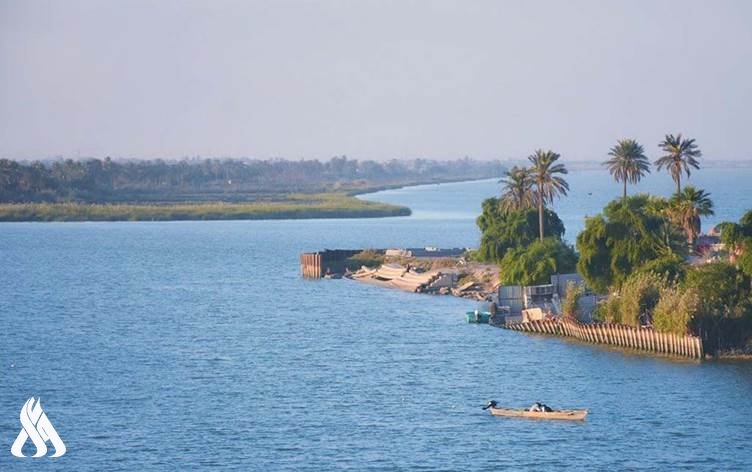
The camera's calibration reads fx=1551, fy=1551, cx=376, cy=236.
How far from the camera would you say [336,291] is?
13888 centimetres

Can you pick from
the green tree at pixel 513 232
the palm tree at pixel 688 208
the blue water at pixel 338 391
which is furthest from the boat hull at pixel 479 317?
the green tree at pixel 513 232

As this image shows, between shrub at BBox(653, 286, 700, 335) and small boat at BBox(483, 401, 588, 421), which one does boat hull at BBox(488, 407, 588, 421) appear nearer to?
small boat at BBox(483, 401, 588, 421)

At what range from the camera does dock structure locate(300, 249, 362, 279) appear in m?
154

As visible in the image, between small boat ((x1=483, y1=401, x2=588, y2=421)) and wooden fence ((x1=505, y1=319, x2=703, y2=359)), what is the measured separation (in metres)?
17.8

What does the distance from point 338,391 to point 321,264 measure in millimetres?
73461

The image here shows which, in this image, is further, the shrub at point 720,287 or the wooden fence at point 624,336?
the shrub at point 720,287

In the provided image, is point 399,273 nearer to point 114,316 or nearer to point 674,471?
point 114,316

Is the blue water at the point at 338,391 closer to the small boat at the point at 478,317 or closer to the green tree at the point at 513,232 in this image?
the small boat at the point at 478,317

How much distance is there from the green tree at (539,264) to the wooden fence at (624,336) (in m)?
11.2

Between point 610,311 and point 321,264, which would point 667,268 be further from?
point 321,264

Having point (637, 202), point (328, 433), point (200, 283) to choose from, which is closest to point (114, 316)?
point (200, 283)

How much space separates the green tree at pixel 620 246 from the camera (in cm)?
10369

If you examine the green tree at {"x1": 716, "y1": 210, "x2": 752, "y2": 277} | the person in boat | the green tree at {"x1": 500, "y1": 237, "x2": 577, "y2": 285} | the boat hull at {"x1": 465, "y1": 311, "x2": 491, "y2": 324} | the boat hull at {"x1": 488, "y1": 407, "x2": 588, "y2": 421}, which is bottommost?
the boat hull at {"x1": 488, "y1": 407, "x2": 588, "y2": 421}

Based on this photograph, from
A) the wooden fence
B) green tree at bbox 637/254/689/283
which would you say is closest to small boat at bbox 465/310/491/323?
the wooden fence
